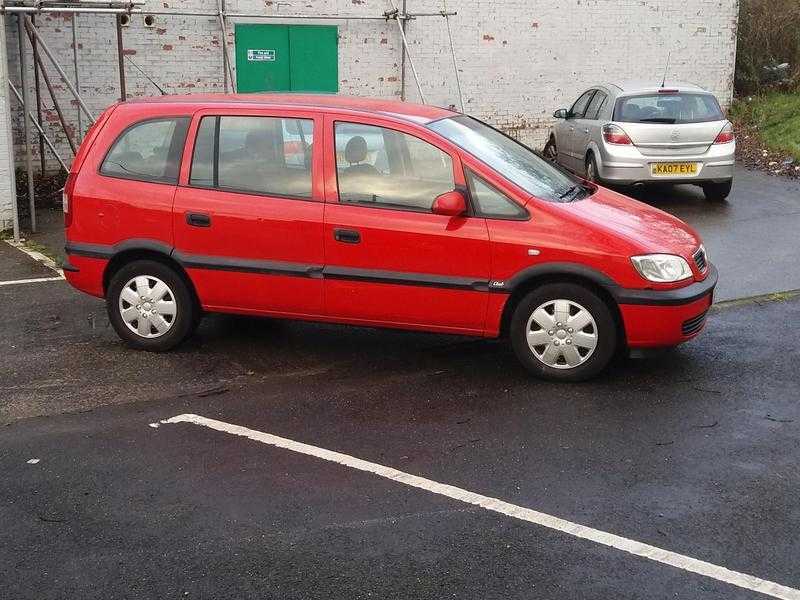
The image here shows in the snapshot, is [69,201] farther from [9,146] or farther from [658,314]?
[9,146]

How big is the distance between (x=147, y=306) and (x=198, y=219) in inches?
29.7

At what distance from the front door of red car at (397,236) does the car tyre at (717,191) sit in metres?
7.78

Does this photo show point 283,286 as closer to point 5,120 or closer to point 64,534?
point 64,534

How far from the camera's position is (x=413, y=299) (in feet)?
21.3

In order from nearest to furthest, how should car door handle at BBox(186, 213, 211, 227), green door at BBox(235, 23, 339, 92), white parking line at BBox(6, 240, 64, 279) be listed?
car door handle at BBox(186, 213, 211, 227) → white parking line at BBox(6, 240, 64, 279) → green door at BBox(235, 23, 339, 92)

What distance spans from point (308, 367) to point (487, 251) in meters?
1.50

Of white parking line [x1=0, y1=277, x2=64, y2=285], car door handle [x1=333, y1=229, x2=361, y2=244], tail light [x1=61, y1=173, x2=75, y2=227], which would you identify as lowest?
white parking line [x1=0, y1=277, x2=64, y2=285]

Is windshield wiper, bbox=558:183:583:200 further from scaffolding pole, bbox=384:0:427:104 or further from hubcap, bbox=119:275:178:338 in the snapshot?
scaffolding pole, bbox=384:0:427:104

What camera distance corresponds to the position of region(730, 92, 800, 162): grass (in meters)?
17.5

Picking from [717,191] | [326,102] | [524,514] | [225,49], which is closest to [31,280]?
[326,102]

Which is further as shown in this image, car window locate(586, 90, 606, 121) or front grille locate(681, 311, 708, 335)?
car window locate(586, 90, 606, 121)

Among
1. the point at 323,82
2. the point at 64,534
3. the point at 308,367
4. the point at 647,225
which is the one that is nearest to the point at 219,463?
the point at 64,534

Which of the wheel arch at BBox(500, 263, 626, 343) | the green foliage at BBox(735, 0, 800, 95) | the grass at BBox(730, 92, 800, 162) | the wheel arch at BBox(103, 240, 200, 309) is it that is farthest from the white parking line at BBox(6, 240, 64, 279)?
the green foliage at BBox(735, 0, 800, 95)

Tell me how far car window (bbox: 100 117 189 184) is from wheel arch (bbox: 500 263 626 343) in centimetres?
242
